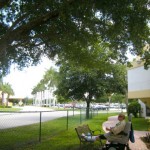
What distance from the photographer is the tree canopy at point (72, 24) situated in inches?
432

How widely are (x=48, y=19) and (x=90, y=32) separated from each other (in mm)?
2315

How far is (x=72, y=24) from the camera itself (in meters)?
11.9

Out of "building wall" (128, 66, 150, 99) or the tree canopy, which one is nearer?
the tree canopy

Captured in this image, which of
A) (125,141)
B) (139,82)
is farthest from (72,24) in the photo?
(139,82)

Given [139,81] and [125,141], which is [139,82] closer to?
[139,81]

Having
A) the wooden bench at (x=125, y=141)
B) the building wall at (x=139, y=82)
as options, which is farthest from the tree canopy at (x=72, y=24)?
the building wall at (x=139, y=82)

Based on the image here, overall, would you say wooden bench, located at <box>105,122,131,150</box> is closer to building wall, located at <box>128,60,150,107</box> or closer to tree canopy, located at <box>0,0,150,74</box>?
tree canopy, located at <box>0,0,150,74</box>

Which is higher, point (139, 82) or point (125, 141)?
point (139, 82)

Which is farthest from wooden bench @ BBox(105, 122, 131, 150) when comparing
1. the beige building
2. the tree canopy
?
the beige building

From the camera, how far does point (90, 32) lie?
1346 centimetres

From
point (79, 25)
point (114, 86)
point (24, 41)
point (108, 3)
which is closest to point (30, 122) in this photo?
point (24, 41)

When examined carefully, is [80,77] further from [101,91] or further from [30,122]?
[30,122]

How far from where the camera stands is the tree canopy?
10984 millimetres

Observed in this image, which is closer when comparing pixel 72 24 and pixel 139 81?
pixel 72 24
